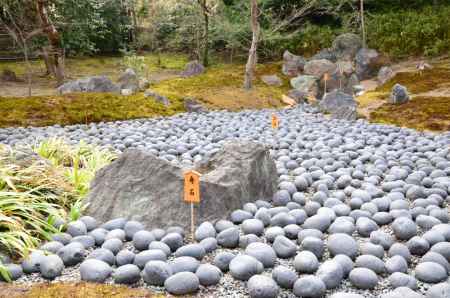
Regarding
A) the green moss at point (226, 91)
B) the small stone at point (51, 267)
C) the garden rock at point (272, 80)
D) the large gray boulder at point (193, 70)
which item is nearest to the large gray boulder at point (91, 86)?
the green moss at point (226, 91)

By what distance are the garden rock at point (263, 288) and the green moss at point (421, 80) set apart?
10.3 meters

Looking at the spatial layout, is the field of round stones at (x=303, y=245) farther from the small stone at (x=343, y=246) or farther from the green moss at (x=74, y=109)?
the green moss at (x=74, y=109)

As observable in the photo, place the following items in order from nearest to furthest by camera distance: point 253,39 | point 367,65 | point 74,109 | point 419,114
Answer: point 419,114 → point 74,109 → point 253,39 → point 367,65

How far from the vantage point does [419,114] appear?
8.48 m

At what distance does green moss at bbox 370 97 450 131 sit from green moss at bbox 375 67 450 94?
166cm

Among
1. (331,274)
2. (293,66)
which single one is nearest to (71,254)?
(331,274)

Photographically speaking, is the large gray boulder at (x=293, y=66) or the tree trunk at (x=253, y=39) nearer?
the tree trunk at (x=253, y=39)

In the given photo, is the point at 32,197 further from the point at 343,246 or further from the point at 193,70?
the point at 193,70

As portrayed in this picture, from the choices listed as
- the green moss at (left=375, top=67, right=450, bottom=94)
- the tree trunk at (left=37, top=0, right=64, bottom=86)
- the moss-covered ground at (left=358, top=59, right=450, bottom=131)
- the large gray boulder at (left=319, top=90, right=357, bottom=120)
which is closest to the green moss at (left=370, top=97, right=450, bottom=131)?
→ the moss-covered ground at (left=358, top=59, right=450, bottom=131)

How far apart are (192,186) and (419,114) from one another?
6.78 metres

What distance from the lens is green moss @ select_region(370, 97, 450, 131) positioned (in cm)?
770

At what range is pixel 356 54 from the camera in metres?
16.5

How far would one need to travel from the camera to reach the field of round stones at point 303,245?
92.4 inches

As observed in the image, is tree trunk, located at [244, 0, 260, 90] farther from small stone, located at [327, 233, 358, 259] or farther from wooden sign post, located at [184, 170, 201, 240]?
small stone, located at [327, 233, 358, 259]
